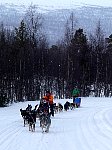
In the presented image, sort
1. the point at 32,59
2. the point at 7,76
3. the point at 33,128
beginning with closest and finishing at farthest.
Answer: the point at 33,128 < the point at 7,76 < the point at 32,59

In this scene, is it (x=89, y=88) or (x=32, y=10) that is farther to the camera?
(x=89, y=88)

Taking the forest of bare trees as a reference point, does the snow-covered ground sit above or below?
below

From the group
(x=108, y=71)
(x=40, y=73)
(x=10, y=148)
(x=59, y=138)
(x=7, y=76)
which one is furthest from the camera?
(x=108, y=71)

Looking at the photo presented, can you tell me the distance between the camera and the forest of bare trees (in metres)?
53.7

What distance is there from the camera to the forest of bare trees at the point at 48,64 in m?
53.7

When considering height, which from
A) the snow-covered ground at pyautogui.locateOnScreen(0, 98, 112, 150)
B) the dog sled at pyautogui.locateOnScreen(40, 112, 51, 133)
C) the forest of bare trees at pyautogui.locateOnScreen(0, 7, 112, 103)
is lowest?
the snow-covered ground at pyautogui.locateOnScreen(0, 98, 112, 150)

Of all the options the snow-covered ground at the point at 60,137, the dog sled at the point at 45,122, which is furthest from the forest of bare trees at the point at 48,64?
the dog sled at the point at 45,122

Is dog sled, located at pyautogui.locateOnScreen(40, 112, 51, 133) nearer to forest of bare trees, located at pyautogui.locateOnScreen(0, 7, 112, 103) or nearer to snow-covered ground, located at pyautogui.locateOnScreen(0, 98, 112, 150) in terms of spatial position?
snow-covered ground, located at pyautogui.locateOnScreen(0, 98, 112, 150)

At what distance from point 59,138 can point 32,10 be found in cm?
4073

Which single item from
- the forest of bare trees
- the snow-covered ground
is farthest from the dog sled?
the forest of bare trees

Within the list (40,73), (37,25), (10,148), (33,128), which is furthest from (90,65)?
(10,148)

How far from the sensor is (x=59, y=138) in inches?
580

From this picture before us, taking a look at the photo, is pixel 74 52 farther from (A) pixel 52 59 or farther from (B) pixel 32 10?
(B) pixel 32 10

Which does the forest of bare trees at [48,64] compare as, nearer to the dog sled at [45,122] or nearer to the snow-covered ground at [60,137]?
the snow-covered ground at [60,137]
